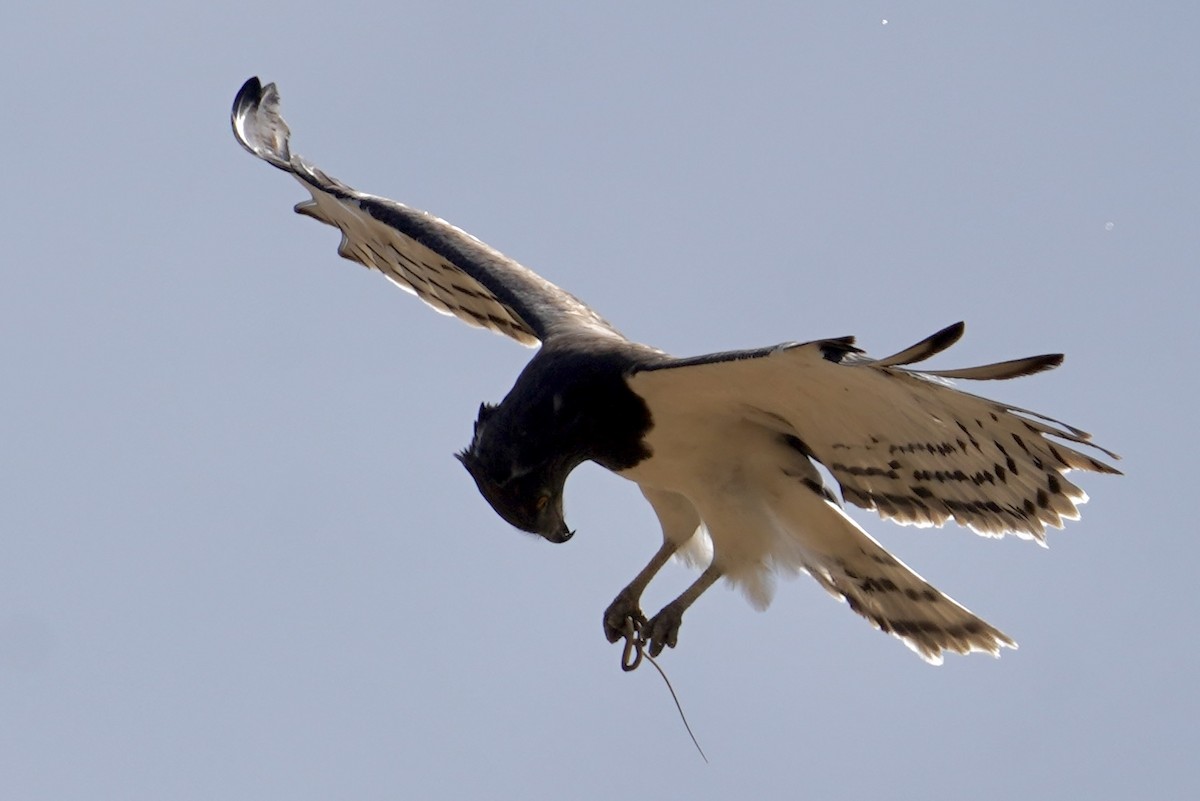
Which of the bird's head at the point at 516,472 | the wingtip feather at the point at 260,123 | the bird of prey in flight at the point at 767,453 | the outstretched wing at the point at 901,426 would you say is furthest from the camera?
the wingtip feather at the point at 260,123

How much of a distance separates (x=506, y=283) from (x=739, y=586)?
4.80 ft

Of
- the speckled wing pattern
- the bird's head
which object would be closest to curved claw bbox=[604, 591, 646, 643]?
the speckled wing pattern

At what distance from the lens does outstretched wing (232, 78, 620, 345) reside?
7.19 meters

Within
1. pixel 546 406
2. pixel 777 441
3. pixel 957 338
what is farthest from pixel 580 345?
pixel 957 338

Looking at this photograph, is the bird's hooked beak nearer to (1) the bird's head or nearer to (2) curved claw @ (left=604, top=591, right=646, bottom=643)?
(1) the bird's head

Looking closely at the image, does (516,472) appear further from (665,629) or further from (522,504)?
(665,629)

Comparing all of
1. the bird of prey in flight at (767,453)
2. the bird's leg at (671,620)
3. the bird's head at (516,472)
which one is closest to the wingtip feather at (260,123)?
the bird of prey in flight at (767,453)

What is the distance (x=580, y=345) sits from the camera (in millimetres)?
6477

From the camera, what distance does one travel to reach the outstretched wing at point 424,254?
283 inches

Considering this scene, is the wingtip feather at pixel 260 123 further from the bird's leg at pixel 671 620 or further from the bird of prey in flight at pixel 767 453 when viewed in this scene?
the bird's leg at pixel 671 620

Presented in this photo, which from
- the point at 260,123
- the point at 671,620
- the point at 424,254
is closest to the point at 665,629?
the point at 671,620

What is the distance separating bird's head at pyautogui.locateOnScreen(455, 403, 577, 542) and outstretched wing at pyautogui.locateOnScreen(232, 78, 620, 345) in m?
0.51

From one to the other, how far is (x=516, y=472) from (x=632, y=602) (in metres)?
0.94

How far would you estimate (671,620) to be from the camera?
6848mm
